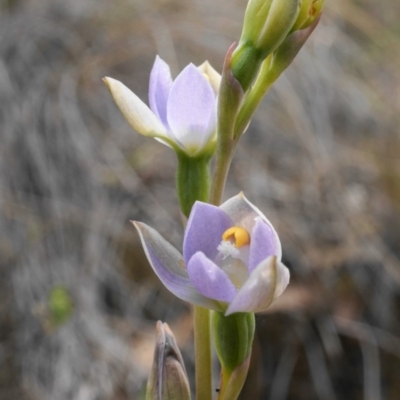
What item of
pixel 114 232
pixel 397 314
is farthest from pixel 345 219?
pixel 114 232

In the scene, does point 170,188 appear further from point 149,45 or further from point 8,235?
point 149,45

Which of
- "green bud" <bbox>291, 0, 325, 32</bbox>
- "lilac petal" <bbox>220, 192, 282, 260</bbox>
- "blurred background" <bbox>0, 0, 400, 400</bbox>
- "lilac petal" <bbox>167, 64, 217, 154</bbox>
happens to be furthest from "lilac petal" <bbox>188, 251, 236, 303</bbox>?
"blurred background" <bbox>0, 0, 400, 400</bbox>

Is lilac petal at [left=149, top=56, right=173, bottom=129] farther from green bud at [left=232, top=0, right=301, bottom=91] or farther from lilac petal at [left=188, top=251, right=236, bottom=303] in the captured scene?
lilac petal at [left=188, top=251, right=236, bottom=303]

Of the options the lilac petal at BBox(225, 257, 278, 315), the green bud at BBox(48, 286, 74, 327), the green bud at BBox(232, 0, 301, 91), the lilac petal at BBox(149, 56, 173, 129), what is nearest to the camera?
the lilac petal at BBox(225, 257, 278, 315)

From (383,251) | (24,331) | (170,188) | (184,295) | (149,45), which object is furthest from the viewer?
(149,45)

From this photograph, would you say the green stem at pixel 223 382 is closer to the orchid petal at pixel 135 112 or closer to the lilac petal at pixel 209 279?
the lilac petal at pixel 209 279

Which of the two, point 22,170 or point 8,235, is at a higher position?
point 22,170
